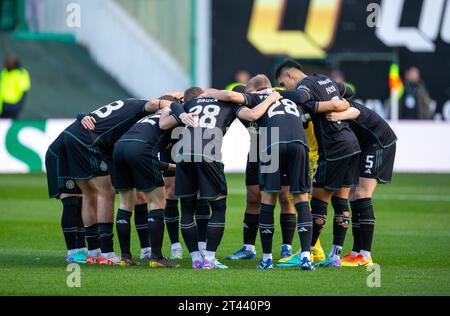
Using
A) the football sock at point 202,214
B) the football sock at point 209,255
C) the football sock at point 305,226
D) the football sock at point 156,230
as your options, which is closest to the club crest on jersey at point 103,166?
the football sock at point 156,230

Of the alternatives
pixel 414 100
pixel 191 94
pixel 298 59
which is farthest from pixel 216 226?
pixel 298 59

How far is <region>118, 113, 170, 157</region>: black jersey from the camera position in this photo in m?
11.3

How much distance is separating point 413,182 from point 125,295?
560 inches

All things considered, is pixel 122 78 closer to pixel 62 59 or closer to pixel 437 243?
pixel 62 59

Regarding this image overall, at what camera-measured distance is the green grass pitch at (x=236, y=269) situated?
9602 millimetres

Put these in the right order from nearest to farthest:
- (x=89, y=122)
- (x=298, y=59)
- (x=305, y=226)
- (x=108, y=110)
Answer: (x=305, y=226), (x=89, y=122), (x=108, y=110), (x=298, y=59)

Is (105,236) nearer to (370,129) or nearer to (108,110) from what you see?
(108,110)

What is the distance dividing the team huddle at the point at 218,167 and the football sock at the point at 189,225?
0.04 feet

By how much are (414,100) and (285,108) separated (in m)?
17.9

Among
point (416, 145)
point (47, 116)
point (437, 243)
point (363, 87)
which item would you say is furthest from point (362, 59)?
point (437, 243)

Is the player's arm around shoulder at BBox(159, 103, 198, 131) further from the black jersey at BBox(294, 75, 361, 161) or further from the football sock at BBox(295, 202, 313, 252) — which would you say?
the football sock at BBox(295, 202, 313, 252)

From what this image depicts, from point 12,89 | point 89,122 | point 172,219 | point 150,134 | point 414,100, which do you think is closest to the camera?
point 150,134

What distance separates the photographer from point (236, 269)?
11078mm
